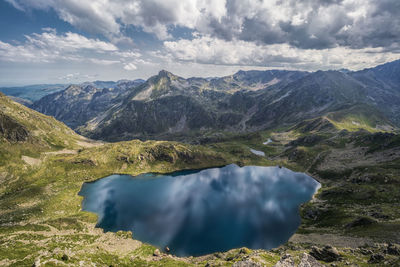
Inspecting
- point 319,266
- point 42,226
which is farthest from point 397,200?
point 42,226

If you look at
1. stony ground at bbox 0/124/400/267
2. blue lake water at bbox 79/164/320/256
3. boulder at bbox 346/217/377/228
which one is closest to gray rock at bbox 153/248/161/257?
stony ground at bbox 0/124/400/267

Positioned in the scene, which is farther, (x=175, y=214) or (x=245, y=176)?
(x=245, y=176)

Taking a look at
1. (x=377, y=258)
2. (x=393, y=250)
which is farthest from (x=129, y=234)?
(x=393, y=250)

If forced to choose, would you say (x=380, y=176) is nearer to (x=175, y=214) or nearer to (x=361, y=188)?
(x=361, y=188)

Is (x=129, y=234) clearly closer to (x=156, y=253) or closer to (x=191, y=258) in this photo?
(x=156, y=253)

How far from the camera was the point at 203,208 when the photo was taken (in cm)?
12719

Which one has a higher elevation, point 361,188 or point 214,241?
point 361,188

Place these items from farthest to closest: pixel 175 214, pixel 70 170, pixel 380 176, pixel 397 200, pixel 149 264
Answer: pixel 70 170 < pixel 380 176 < pixel 175 214 < pixel 397 200 < pixel 149 264

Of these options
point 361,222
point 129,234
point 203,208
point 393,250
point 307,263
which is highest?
A: point 393,250

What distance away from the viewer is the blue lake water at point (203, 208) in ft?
315

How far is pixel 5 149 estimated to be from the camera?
190500 millimetres

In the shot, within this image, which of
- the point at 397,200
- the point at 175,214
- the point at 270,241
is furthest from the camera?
the point at 175,214

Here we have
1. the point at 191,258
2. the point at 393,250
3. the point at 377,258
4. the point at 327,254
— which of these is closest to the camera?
the point at 377,258

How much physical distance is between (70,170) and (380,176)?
24020 cm
